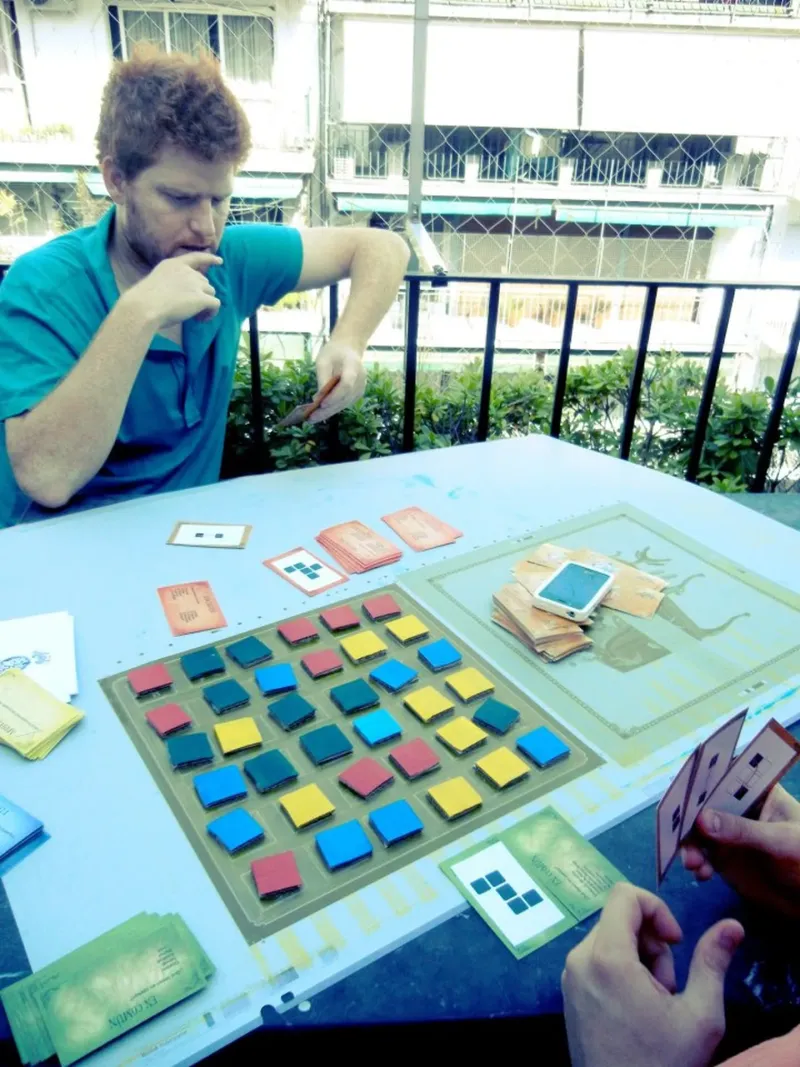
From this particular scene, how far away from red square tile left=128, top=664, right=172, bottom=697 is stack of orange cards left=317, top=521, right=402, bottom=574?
32 cm

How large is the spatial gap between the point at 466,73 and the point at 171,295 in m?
3.44

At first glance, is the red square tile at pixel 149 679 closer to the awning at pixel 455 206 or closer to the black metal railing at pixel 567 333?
the black metal railing at pixel 567 333

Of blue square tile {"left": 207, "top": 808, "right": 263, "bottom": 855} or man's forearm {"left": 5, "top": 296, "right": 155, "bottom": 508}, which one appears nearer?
blue square tile {"left": 207, "top": 808, "right": 263, "bottom": 855}

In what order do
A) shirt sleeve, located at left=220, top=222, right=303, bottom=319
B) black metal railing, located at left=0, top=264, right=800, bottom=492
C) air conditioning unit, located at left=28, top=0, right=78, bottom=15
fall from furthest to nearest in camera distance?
air conditioning unit, located at left=28, top=0, right=78, bottom=15, black metal railing, located at left=0, top=264, right=800, bottom=492, shirt sleeve, located at left=220, top=222, right=303, bottom=319

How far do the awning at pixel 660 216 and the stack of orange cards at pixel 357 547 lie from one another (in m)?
4.11

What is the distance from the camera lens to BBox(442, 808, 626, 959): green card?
0.62 meters

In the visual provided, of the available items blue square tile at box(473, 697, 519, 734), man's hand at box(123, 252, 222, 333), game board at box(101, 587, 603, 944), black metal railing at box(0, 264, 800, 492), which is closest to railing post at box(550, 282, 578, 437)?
black metal railing at box(0, 264, 800, 492)

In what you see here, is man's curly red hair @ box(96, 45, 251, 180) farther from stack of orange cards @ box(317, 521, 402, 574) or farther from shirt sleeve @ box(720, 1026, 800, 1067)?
shirt sleeve @ box(720, 1026, 800, 1067)

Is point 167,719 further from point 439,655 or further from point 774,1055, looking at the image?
point 774,1055

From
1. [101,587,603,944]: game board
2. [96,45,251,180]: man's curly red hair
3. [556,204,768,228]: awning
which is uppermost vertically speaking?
[96,45,251,180]: man's curly red hair

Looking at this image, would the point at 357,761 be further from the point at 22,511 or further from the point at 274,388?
the point at 274,388

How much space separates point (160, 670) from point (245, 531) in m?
0.37

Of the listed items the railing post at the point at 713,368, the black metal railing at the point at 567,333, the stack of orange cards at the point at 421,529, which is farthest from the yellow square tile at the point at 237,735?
the railing post at the point at 713,368

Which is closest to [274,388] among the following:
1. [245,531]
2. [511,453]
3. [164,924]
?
[511,453]
